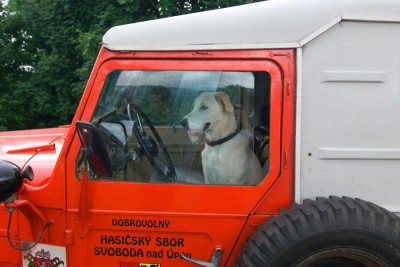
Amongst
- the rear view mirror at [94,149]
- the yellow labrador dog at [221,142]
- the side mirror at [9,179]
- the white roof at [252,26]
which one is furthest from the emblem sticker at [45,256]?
the white roof at [252,26]

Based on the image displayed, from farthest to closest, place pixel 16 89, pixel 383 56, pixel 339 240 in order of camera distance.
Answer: pixel 16 89
pixel 383 56
pixel 339 240

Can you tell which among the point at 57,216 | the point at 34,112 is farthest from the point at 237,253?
the point at 34,112

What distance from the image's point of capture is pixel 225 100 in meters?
2.44

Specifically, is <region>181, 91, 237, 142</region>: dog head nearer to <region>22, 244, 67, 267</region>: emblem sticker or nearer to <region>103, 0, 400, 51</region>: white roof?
<region>103, 0, 400, 51</region>: white roof

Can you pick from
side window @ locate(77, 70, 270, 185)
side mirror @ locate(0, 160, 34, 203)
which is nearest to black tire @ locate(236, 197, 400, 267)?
side window @ locate(77, 70, 270, 185)

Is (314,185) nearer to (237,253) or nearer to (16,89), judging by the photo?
(237,253)

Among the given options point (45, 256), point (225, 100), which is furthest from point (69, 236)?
point (225, 100)

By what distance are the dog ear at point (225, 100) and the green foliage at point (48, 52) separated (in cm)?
470

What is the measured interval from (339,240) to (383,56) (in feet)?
3.08

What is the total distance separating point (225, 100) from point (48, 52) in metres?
7.23

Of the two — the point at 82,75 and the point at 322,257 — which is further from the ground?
the point at 82,75

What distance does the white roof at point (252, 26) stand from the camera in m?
2.25

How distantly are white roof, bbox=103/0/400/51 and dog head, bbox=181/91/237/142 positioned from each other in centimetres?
28

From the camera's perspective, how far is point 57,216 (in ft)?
7.93
